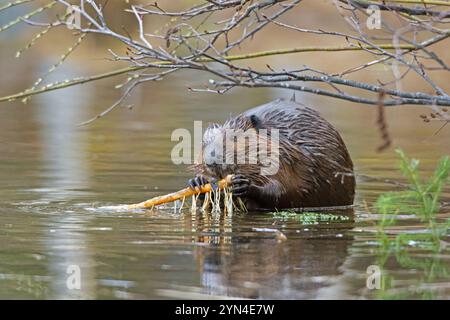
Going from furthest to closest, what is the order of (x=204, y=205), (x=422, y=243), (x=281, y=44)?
1. (x=281, y=44)
2. (x=204, y=205)
3. (x=422, y=243)

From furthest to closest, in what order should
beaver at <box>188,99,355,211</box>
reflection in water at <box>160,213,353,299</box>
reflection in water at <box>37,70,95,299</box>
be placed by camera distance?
beaver at <box>188,99,355,211</box>, reflection in water at <box>37,70,95,299</box>, reflection in water at <box>160,213,353,299</box>

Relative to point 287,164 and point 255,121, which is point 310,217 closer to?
point 287,164

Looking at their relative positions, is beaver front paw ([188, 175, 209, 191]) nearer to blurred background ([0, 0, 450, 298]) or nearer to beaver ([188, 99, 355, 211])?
beaver ([188, 99, 355, 211])

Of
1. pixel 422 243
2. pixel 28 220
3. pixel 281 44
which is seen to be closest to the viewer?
pixel 422 243

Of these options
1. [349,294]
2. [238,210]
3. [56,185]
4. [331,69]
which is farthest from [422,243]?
[331,69]

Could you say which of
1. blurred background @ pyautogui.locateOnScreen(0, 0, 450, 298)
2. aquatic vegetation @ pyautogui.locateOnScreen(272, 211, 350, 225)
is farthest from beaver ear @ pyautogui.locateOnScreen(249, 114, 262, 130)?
blurred background @ pyautogui.locateOnScreen(0, 0, 450, 298)

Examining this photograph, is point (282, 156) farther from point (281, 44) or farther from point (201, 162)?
point (281, 44)

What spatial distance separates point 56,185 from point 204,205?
132cm

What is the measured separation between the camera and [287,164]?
672 cm

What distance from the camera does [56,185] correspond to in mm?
7418

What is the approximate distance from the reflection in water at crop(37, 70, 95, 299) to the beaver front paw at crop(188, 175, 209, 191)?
0.70m

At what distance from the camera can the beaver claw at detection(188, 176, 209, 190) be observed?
21.3 feet

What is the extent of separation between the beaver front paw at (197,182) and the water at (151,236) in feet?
0.62

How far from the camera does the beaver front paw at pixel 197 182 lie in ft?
21.3
